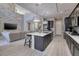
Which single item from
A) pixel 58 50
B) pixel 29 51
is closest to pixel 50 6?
pixel 58 50

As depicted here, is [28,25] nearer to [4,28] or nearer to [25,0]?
[4,28]

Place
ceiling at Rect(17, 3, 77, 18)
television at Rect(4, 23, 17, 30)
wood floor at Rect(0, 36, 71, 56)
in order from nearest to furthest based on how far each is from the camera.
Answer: wood floor at Rect(0, 36, 71, 56), ceiling at Rect(17, 3, 77, 18), television at Rect(4, 23, 17, 30)

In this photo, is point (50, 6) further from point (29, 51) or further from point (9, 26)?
point (9, 26)

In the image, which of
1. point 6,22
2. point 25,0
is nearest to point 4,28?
point 6,22

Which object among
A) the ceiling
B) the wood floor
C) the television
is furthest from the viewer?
the television

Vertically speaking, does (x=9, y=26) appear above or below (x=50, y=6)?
below

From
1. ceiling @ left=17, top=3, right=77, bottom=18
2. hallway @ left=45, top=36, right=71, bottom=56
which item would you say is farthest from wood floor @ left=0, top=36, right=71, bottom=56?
ceiling @ left=17, top=3, right=77, bottom=18

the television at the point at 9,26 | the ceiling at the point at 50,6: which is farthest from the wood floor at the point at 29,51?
the television at the point at 9,26

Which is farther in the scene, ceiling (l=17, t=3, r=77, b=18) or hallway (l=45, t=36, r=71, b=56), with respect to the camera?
ceiling (l=17, t=3, r=77, b=18)

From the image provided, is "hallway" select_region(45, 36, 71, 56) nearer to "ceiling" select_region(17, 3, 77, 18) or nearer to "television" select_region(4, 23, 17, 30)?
"ceiling" select_region(17, 3, 77, 18)

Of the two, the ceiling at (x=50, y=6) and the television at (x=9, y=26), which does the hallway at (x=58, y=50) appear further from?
the television at (x=9, y=26)

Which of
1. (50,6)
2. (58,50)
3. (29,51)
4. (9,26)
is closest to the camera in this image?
(29,51)

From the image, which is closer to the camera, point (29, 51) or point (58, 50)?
point (29, 51)

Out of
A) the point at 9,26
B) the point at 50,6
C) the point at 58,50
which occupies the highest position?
the point at 50,6
